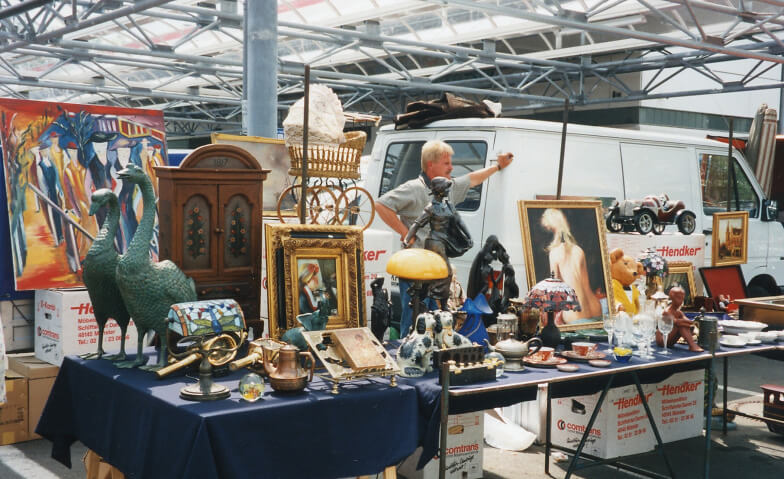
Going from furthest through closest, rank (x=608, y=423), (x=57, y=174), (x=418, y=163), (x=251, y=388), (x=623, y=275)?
(x=418, y=163) < (x=57, y=174) < (x=608, y=423) < (x=623, y=275) < (x=251, y=388)

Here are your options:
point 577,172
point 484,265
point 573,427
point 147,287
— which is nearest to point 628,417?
point 573,427

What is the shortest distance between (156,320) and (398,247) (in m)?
3.11

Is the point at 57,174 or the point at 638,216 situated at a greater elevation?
the point at 57,174

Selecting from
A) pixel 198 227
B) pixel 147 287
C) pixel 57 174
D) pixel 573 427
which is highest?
pixel 57 174

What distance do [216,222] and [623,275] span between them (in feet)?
7.64

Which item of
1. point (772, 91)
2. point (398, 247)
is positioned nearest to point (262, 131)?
point (398, 247)

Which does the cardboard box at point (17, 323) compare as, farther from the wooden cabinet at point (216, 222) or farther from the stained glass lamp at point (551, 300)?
the stained glass lamp at point (551, 300)

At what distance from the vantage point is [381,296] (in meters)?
3.65

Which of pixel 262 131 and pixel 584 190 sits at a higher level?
pixel 262 131

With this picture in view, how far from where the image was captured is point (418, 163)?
229 inches

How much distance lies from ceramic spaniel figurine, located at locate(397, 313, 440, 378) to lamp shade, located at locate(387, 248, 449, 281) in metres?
0.18

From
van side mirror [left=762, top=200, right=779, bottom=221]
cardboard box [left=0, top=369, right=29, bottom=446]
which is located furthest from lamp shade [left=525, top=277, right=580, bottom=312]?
van side mirror [left=762, top=200, right=779, bottom=221]

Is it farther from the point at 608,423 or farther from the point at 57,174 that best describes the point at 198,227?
the point at 608,423

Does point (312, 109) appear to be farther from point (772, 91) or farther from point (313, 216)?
point (772, 91)
